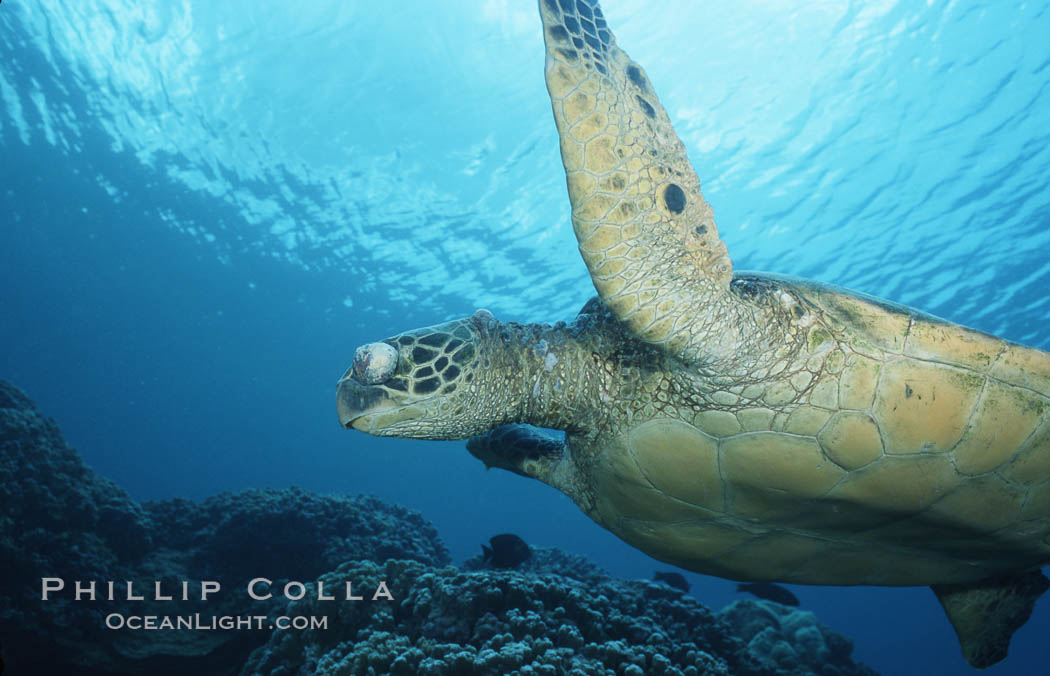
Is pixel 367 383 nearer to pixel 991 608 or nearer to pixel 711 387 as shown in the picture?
pixel 711 387

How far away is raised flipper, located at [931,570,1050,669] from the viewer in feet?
11.6

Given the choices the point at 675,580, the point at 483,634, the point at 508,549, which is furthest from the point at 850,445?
the point at 675,580

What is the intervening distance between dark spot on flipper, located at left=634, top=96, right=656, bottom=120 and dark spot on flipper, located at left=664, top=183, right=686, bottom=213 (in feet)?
1.07

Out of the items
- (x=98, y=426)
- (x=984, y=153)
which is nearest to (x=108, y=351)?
(x=98, y=426)

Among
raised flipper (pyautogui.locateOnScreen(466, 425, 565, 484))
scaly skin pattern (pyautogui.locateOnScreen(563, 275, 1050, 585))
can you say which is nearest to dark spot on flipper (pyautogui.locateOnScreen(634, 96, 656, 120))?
scaly skin pattern (pyautogui.locateOnScreen(563, 275, 1050, 585))

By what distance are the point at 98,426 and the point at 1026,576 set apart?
69728 millimetres

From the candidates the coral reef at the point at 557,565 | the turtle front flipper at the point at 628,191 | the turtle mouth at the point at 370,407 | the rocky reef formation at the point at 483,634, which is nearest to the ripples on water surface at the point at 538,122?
the turtle front flipper at the point at 628,191

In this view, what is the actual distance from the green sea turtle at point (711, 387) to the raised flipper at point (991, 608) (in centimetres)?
67

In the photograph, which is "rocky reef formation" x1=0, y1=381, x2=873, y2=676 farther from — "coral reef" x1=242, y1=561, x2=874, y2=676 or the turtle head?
the turtle head

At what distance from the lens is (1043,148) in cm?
1247

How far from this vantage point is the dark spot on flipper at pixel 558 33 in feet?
6.36

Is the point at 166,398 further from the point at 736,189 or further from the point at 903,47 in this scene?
the point at 903,47

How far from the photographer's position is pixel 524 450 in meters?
3.53

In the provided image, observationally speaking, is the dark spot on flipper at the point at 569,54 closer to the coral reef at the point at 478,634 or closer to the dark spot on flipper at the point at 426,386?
the dark spot on flipper at the point at 426,386
